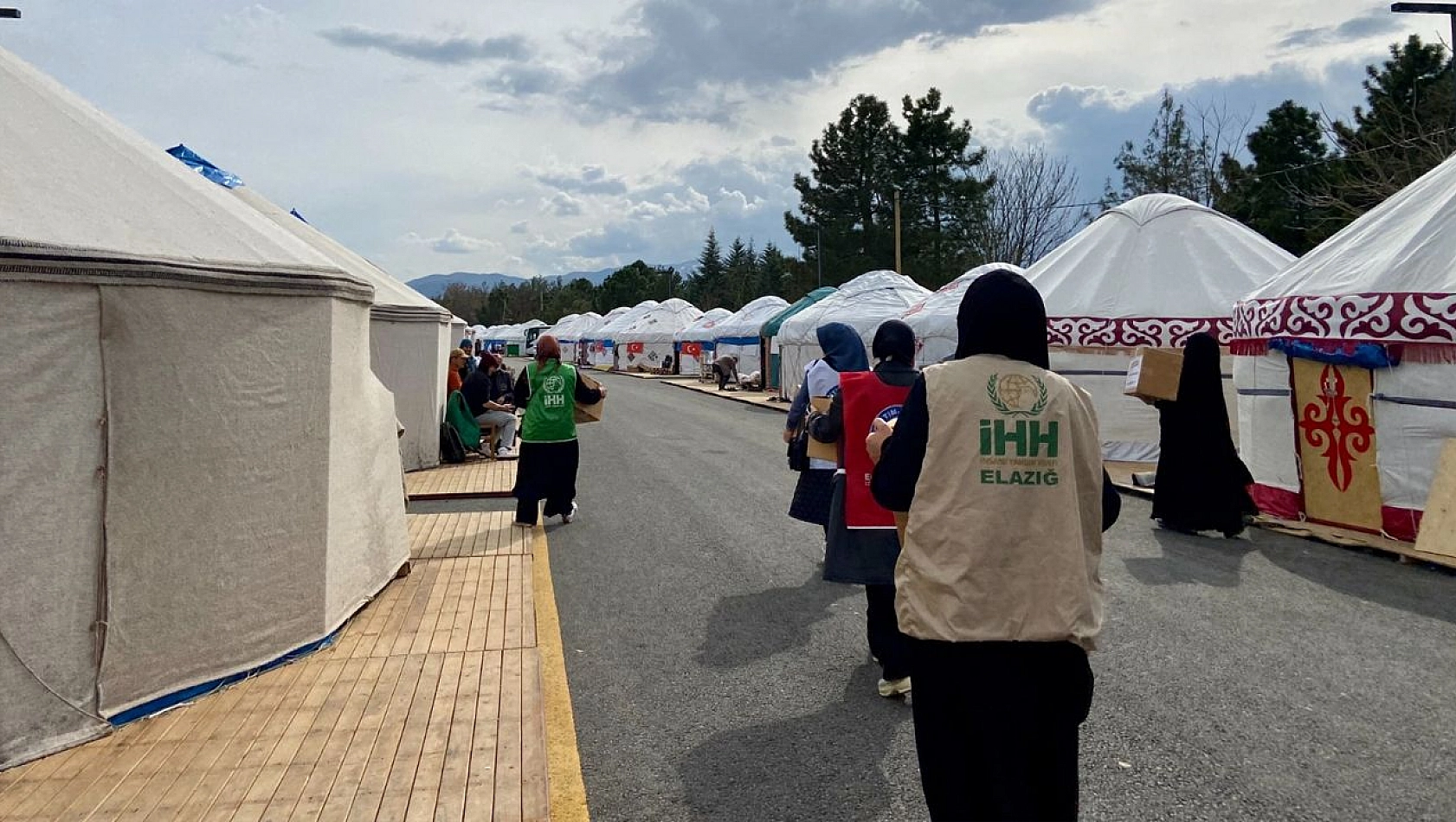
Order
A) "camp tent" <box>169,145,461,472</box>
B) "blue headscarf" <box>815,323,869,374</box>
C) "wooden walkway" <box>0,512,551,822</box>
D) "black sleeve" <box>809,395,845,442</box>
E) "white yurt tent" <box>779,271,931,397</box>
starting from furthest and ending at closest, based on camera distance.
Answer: "white yurt tent" <box>779,271,931,397</box>, "camp tent" <box>169,145,461,472</box>, "blue headscarf" <box>815,323,869,374</box>, "black sleeve" <box>809,395,845,442</box>, "wooden walkway" <box>0,512,551,822</box>

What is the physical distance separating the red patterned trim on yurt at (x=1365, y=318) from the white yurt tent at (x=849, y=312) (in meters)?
12.1

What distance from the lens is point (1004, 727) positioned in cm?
233

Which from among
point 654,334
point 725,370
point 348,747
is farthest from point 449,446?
point 654,334

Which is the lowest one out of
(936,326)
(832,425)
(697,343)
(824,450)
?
(824,450)

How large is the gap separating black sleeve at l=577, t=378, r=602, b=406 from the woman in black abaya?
4844 mm

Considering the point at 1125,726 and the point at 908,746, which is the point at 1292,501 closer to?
the point at 1125,726

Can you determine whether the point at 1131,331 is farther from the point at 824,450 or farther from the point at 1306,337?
the point at 824,450

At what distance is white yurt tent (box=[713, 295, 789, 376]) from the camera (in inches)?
1264

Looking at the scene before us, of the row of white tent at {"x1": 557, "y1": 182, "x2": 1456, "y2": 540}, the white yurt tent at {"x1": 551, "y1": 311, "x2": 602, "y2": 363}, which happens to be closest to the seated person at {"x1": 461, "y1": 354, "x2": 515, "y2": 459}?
the row of white tent at {"x1": 557, "y1": 182, "x2": 1456, "y2": 540}

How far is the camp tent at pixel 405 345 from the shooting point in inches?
429

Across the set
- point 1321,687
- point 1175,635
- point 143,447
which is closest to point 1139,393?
point 1175,635

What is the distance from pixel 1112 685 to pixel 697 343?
36.4 metres

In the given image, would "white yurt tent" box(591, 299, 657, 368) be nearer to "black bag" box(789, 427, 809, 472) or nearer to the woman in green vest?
the woman in green vest

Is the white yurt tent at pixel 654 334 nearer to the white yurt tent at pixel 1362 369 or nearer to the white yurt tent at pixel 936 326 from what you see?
the white yurt tent at pixel 936 326
